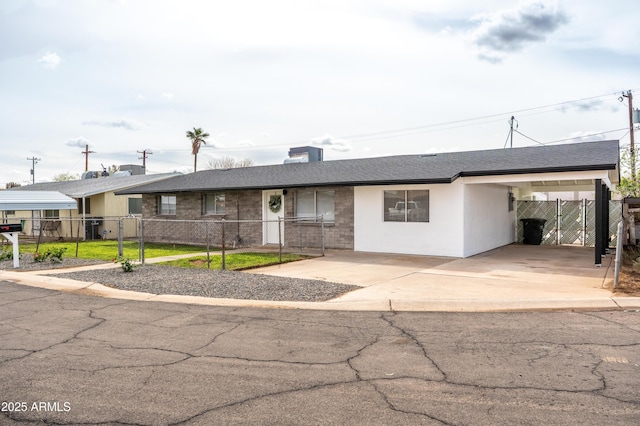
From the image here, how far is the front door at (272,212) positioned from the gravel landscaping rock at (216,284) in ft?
24.7

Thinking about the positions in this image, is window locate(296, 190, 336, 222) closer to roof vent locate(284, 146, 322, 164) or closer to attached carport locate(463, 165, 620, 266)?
attached carport locate(463, 165, 620, 266)

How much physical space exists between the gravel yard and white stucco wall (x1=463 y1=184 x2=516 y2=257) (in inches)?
282

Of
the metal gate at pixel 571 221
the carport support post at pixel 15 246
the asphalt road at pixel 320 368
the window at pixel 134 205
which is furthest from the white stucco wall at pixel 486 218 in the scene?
the window at pixel 134 205

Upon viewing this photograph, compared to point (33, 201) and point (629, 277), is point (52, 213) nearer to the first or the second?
point (33, 201)

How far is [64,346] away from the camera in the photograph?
601cm

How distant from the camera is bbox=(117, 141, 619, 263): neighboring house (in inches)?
579

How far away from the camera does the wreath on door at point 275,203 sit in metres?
19.7

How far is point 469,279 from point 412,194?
5.80 m

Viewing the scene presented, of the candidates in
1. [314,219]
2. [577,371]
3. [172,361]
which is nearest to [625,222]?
[314,219]

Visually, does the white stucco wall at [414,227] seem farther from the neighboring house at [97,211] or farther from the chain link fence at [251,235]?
the neighboring house at [97,211]

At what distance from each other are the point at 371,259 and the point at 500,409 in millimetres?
10959

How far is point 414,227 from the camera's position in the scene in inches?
639

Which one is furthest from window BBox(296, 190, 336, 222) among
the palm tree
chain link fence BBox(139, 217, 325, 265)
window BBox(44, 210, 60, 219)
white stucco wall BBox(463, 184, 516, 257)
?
the palm tree

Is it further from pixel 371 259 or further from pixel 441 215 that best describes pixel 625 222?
pixel 371 259
